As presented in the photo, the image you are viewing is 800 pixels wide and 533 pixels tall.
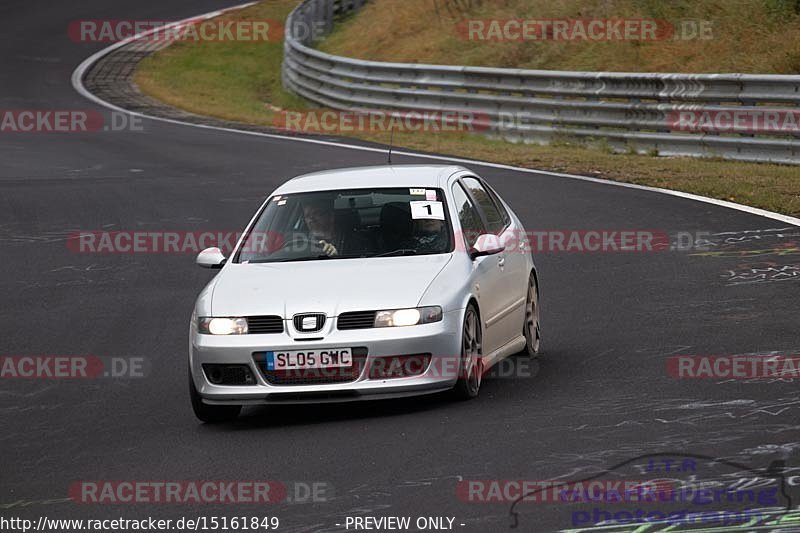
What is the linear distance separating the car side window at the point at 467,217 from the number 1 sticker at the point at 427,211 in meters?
0.15

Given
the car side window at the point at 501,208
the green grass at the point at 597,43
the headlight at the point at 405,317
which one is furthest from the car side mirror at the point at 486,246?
the green grass at the point at 597,43

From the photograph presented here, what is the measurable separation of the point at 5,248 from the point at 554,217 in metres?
5.86

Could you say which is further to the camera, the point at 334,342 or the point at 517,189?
the point at 517,189

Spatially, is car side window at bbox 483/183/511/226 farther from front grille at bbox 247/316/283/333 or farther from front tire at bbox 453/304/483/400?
front grille at bbox 247/316/283/333

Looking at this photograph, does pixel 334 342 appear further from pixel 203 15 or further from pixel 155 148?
pixel 203 15

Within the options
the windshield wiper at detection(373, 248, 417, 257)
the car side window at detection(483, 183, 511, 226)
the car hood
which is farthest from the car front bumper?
the car side window at detection(483, 183, 511, 226)

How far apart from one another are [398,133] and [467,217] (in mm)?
17384

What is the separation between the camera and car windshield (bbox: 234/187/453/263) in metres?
9.76

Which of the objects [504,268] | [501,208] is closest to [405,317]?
[504,268]

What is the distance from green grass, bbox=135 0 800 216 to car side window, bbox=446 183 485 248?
6.93m

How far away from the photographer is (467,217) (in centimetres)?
1018

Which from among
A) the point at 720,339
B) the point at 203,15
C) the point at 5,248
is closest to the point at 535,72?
the point at 5,248

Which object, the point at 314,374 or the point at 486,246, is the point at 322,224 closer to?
the point at 486,246

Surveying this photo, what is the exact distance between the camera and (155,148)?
25.6m
